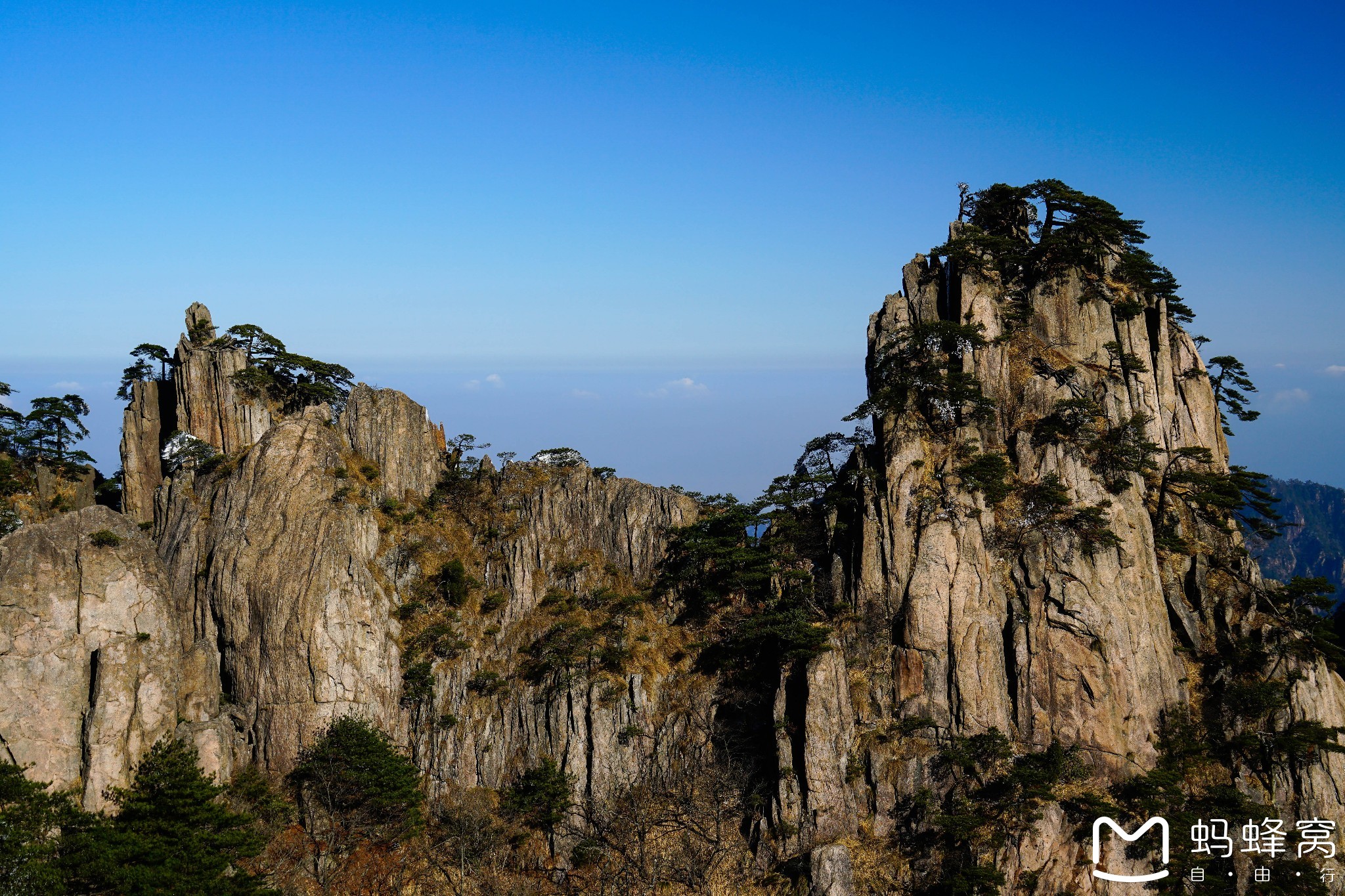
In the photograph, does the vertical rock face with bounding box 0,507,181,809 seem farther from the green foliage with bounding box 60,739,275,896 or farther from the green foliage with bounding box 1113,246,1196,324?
the green foliage with bounding box 1113,246,1196,324

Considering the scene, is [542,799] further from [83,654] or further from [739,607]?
[83,654]

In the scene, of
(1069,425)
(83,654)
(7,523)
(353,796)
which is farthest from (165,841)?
(1069,425)

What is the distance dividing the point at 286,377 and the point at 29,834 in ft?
125

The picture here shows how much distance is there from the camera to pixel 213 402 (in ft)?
230

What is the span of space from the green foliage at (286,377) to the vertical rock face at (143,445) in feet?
22.5

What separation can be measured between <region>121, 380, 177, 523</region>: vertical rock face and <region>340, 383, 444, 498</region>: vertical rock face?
14.5 meters

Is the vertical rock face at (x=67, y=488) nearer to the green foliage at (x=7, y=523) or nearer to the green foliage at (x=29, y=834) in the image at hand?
the green foliage at (x=7, y=523)

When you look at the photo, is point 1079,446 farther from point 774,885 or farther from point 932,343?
point 774,885

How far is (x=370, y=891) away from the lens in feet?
180

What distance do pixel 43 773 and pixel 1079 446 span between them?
66506mm

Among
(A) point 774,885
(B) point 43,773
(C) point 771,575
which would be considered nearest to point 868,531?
(C) point 771,575

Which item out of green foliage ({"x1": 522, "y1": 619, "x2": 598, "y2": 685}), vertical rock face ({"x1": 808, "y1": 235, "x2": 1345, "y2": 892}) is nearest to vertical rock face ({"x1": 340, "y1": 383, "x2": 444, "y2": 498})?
green foliage ({"x1": 522, "y1": 619, "x2": 598, "y2": 685})

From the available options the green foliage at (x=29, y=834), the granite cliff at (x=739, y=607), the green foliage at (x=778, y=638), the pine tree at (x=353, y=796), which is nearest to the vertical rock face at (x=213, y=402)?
the granite cliff at (x=739, y=607)

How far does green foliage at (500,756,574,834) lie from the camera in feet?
192
